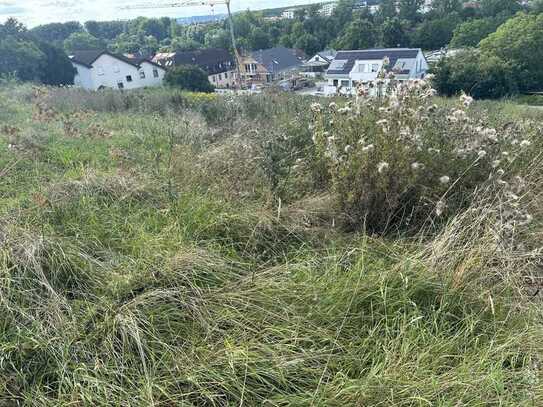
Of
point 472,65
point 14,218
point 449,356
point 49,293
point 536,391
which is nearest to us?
point 536,391

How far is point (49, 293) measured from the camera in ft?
5.98

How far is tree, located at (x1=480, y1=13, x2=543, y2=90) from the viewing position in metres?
25.8

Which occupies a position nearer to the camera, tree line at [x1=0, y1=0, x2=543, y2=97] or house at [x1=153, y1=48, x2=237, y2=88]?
tree line at [x1=0, y1=0, x2=543, y2=97]

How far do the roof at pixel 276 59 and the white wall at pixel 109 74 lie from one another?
11.6 metres

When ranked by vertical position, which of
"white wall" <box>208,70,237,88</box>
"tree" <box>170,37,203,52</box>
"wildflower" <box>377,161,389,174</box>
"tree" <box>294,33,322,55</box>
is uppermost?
"wildflower" <box>377,161,389,174</box>

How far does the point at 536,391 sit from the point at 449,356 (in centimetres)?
31

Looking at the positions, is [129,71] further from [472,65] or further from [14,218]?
[14,218]

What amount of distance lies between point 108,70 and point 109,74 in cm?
34

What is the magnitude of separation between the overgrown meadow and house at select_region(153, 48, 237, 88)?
39.0m

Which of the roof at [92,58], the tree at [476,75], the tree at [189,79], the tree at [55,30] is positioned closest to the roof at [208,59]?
the roof at [92,58]

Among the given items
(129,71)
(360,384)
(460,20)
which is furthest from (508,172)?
(460,20)

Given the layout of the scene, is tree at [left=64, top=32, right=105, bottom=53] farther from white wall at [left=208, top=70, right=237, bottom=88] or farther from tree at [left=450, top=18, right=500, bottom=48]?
tree at [left=450, top=18, right=500, bottom=48]

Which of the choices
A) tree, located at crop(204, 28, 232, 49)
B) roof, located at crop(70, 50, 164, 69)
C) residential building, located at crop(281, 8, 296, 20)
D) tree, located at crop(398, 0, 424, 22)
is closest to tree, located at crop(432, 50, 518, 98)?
roof, located at crop(70, 50, 164, 69)

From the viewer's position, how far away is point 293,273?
6.79 ft
